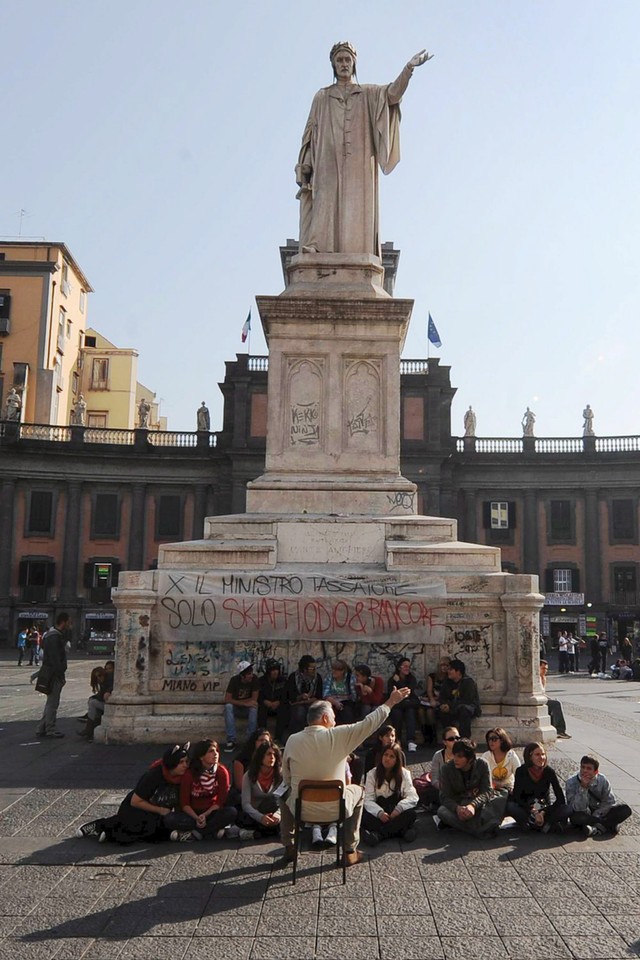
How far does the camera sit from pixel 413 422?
169 feet

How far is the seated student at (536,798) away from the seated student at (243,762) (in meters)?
2.04

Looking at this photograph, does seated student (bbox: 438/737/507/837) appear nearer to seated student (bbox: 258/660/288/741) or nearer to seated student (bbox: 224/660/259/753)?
seated student (bbox: 258/660/288/741)

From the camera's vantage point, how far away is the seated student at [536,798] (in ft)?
22.5

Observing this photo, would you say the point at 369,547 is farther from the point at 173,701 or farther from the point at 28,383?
the point at 28,383

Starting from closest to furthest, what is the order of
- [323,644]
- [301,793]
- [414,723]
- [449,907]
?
[449,907] < [301,793] < [414,723] < [323,644]

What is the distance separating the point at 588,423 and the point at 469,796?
49.1 m

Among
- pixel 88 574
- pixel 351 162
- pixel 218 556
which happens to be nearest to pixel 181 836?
pixel 218 556

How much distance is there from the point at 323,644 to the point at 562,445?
4437 centimetres

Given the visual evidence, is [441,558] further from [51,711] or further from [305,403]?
[51,711]

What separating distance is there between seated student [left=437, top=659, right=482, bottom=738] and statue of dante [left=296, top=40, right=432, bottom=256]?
6855mm

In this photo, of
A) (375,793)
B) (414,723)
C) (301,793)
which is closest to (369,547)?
(414,723)

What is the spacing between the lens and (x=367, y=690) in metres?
9.90

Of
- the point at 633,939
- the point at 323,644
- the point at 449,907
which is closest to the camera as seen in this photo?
the point at 633,939

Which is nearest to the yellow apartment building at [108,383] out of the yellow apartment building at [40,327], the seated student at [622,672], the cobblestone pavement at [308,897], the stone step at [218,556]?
the yellow apartment building at [40,327]
